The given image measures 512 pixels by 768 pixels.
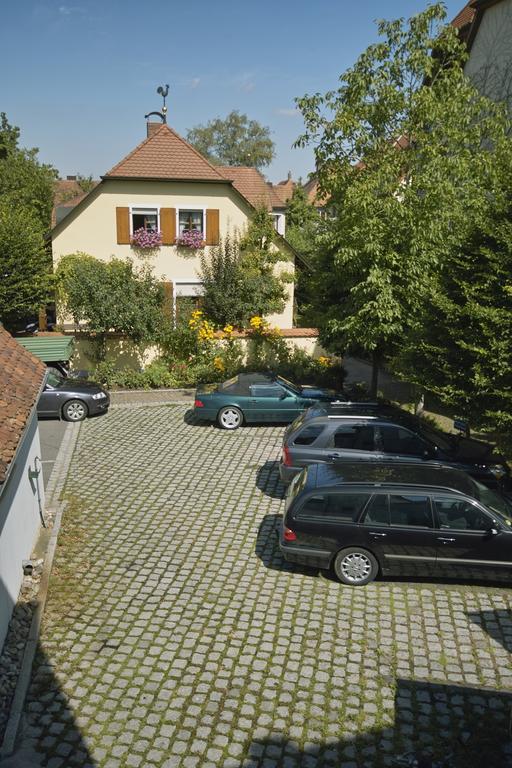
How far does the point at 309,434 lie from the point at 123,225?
14352mm

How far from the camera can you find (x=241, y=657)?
7371mm

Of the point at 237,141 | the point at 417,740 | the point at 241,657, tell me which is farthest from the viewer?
the point at 237,141

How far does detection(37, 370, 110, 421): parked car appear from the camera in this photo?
16938mm

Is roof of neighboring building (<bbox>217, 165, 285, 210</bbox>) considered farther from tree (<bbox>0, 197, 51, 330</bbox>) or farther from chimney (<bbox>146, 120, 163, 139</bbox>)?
tree (<bbox>0, 197, 51, 330</bbox>)

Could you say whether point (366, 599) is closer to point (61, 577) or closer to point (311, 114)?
point (61, 577)

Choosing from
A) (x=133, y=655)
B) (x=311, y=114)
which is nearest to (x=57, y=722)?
(x=133, y=655)

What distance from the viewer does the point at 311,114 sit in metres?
15.4

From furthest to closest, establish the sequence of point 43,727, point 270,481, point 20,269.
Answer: point 20,269 → point 270,481 → point 43,727

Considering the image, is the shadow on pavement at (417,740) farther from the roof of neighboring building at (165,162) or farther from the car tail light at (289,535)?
the roof of neighboring building at (165,162)

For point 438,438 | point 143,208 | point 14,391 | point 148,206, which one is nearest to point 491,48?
point 148,206

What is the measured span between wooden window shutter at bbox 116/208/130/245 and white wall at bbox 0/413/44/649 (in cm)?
1315

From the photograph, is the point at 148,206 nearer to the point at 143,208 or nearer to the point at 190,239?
the point at 143,208

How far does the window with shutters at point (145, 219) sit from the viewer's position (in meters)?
23.2

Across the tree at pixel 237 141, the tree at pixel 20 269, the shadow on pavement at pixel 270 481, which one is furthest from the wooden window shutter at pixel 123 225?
the tree at pixel 237 141
